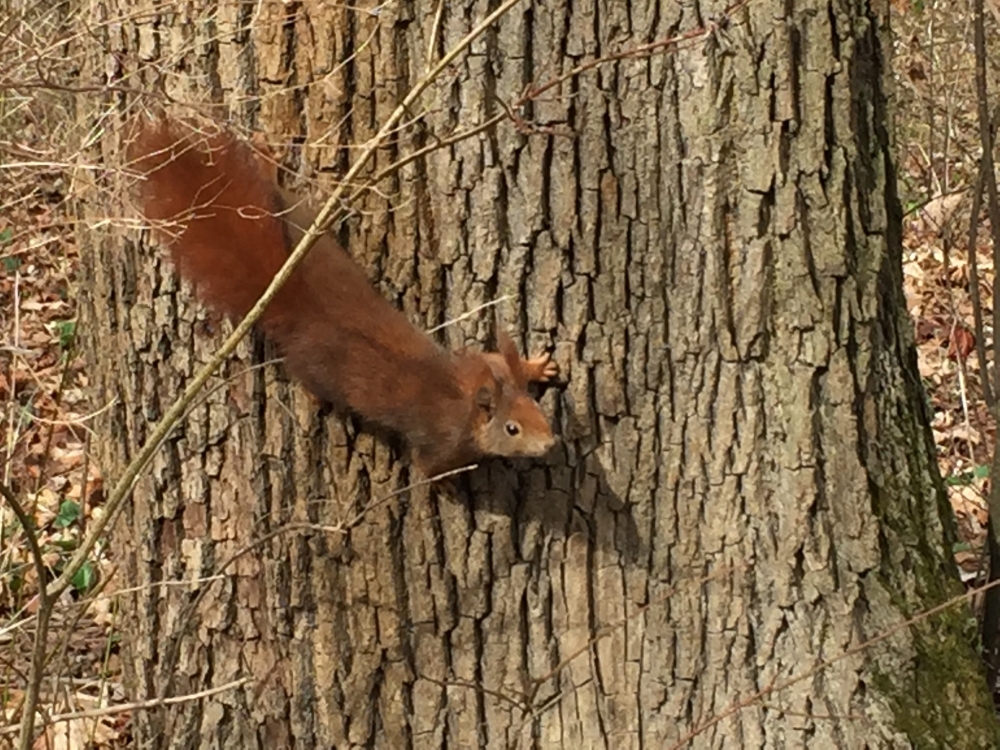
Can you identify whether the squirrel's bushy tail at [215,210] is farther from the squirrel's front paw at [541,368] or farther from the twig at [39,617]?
Answer: the twig at [39,617]

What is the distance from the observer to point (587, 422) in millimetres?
2939

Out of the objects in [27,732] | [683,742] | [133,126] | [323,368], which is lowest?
[683,742]

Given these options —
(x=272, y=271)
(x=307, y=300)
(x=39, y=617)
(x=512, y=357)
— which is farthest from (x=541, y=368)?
(x=39, y=617)

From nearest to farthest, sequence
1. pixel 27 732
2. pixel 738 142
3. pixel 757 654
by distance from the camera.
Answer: pixel 27 732
pixel 738 142
pixel 757 654

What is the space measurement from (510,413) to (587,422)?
0.18 meters

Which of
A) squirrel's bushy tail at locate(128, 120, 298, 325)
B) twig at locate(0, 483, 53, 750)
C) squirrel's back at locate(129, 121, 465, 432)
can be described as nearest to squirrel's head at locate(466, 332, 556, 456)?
squirrel's back at locate(129, 121, 465, 432)

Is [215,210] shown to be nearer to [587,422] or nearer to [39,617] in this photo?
[587,422]

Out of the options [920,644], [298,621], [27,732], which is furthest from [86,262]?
[920,644]

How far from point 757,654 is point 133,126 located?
1836 mm

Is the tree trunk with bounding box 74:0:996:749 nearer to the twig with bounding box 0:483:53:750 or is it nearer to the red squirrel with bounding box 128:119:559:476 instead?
the red squirrel with bounding box 128:119:559:476

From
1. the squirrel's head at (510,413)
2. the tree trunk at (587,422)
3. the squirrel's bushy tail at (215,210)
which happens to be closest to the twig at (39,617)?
the tree trunk at (587,422)

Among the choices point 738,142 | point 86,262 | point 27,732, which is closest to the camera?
point 27,732

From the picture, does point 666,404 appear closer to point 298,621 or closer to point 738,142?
point 738,142

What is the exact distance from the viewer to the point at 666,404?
2.90 m
